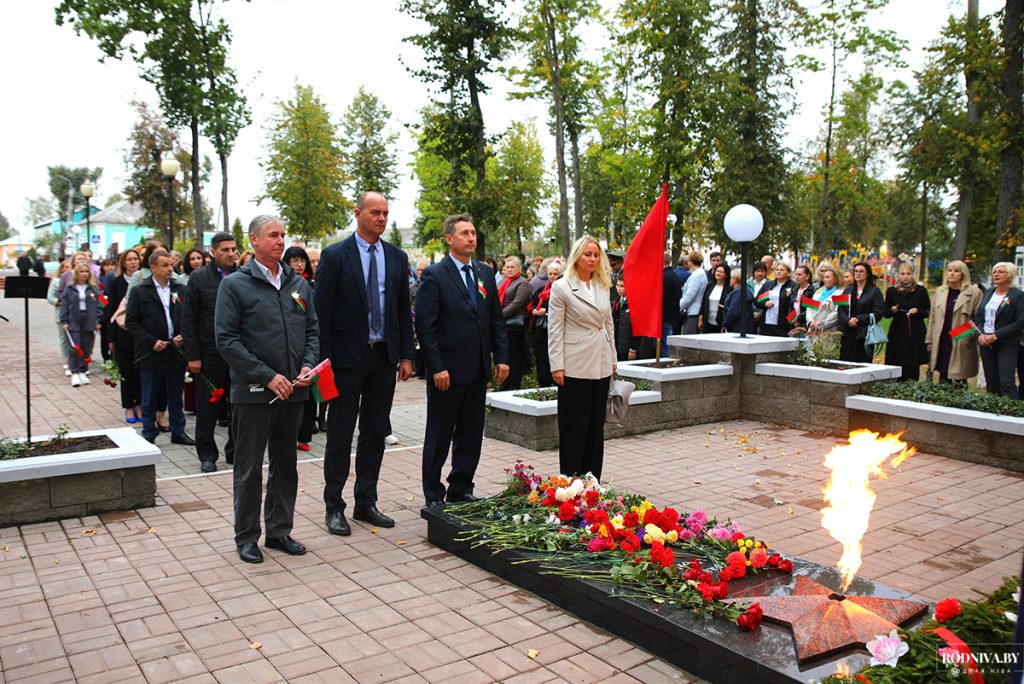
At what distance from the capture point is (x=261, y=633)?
408cm

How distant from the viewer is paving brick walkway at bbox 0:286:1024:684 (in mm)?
3773

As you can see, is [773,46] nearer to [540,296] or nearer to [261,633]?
[540,296]

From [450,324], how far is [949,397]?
568 cm

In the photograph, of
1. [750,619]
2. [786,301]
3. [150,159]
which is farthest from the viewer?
[150,159]

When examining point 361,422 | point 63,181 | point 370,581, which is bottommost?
point 370,581

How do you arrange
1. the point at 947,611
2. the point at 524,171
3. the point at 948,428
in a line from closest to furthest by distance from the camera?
the point at 947,611, the point at 948,428, the point at 524,171

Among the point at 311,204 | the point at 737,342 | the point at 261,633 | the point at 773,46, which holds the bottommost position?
the point at 261,633

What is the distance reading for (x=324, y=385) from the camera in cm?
507

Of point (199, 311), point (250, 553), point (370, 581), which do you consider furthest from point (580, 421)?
point (199, 311)

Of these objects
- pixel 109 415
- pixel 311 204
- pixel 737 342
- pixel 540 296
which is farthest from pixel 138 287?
pixel 311 204

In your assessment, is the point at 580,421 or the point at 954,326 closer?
the point at 580,421

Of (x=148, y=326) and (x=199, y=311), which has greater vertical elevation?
(x=199, y=311)

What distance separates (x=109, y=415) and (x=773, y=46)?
29.7 metres

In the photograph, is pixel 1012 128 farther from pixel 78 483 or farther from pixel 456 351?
pixel 78 483
